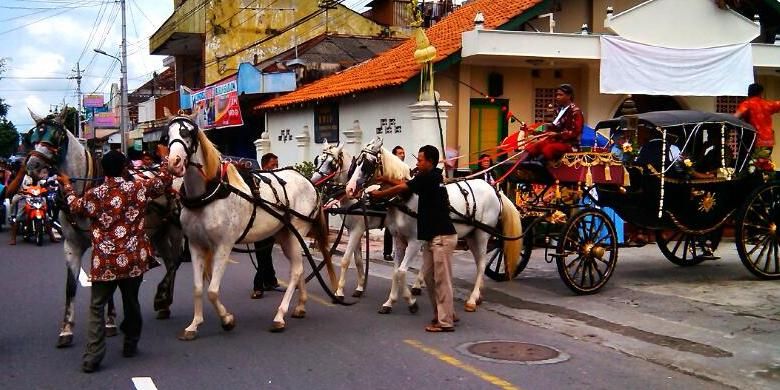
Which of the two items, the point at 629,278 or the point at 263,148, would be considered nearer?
the point at 629,278

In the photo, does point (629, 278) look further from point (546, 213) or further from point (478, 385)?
point (478, 385)

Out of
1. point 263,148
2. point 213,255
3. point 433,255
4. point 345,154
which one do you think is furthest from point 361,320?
point 263,148

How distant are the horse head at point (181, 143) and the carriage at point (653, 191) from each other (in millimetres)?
4578

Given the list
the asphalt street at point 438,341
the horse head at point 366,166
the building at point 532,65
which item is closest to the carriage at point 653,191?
the asphalt street at point 438,341

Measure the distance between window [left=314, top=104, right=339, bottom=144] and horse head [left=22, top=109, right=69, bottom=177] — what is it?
13.5 m

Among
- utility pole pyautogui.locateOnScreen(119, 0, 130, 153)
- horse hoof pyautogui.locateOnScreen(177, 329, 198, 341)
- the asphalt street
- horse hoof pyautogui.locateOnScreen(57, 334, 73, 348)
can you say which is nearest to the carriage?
the asphalt street

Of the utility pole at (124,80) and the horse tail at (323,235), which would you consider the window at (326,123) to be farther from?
the utility pole at (124,80)

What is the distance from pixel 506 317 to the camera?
912 centimetres

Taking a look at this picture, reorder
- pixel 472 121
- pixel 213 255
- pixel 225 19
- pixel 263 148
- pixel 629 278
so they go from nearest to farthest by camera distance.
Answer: pixel 213 255 → pixel 629 278 → pixel 472 121 → pixel 263 148 → pixel 225 19

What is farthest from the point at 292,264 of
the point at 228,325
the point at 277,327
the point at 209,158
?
the point at 209,158

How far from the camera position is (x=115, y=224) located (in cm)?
653

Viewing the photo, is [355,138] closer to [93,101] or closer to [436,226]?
[436,226]

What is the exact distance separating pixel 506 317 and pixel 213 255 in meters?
3.54

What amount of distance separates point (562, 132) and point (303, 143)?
1392 cm
